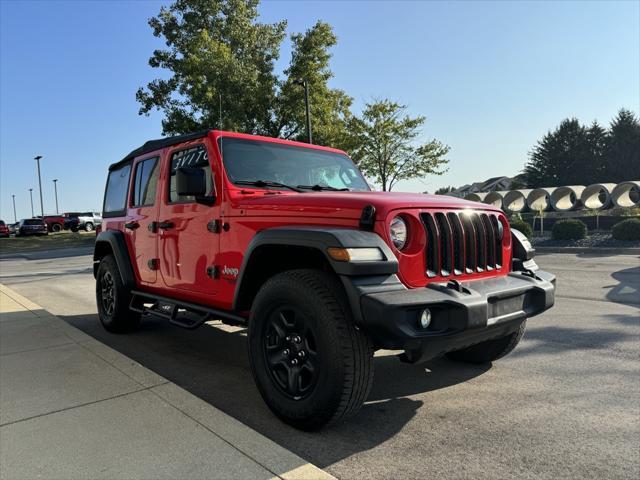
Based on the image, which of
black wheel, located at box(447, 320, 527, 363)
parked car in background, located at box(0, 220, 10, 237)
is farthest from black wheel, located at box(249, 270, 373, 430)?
parked car in background, located at box(0, 220, 10, 237)

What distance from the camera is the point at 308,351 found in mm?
2797

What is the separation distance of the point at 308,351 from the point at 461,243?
3.93 feet

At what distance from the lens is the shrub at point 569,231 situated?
1778 cm

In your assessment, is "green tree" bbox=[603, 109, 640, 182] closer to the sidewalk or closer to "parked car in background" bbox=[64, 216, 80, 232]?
"parked car in background" bbox=[64, 216, 80, 232]

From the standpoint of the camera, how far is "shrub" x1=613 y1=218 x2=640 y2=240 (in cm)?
1619

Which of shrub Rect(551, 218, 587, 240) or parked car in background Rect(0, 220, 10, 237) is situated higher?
parked car in background Rect(0, 220, 10, 237)

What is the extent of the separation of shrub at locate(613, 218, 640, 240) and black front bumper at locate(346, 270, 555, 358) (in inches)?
641

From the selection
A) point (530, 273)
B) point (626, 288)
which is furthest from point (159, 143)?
point (626, 288)

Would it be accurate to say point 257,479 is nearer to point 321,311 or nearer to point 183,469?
point 183,469

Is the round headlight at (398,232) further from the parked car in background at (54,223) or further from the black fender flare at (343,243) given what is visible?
the parked car in background at (54,223)

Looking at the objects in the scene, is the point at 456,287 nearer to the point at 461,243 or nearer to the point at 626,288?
the point at 461,243

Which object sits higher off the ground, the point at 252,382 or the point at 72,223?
the point at 72,223

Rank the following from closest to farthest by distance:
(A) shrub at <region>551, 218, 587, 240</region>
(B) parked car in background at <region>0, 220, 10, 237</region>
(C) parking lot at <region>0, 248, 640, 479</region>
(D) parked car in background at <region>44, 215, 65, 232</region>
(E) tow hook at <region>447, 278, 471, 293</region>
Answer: (C) parking lot at <region>0, 248, 640, 479</region> < (E) tow hook at <region>447, 278, 471, 293</region> < (A) shrub at <region>551, 218, 587, 240</region> < (B) parked car in background at <region>0, 220, 10, 237</region> < (D) parked car in background at <region>44, 215, 65, 232</region>

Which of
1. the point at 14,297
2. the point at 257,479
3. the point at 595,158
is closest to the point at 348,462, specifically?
the point at 257,479
